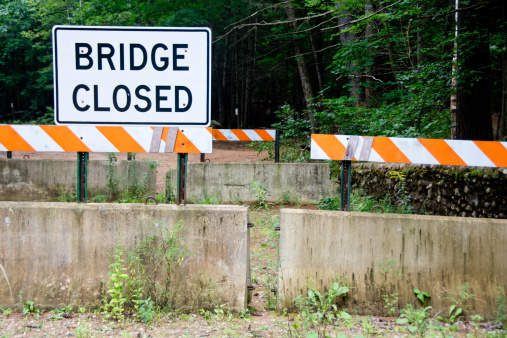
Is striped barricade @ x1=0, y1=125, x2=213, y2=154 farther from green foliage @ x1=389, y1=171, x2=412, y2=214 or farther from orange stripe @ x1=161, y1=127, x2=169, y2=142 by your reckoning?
green foliage @ x1=389, y1=171, x2=412, y2=214

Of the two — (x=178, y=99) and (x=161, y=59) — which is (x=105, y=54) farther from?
(x=178, y=99)

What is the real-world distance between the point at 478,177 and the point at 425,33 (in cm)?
809

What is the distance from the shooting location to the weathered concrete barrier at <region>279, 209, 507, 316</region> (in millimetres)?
3545

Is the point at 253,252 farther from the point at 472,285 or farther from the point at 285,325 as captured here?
the point at 472,285

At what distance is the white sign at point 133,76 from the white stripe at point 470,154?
2.20 m

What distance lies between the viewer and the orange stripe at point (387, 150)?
150 inches

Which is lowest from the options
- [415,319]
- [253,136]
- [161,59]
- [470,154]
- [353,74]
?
[415,319]

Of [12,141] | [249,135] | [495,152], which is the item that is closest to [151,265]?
[12,141]

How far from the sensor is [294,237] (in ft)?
12.0

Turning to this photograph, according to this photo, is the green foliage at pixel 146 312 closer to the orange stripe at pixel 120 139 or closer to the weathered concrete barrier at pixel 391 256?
the weathered concrete barrier at pixel 391 256

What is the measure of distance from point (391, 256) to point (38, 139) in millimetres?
3196

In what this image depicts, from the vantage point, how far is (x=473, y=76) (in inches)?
313

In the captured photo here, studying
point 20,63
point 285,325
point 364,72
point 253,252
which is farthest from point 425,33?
point 20,63

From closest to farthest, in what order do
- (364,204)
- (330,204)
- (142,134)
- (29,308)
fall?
(29,308) → (142,134) → (364,204) → (330,204)
